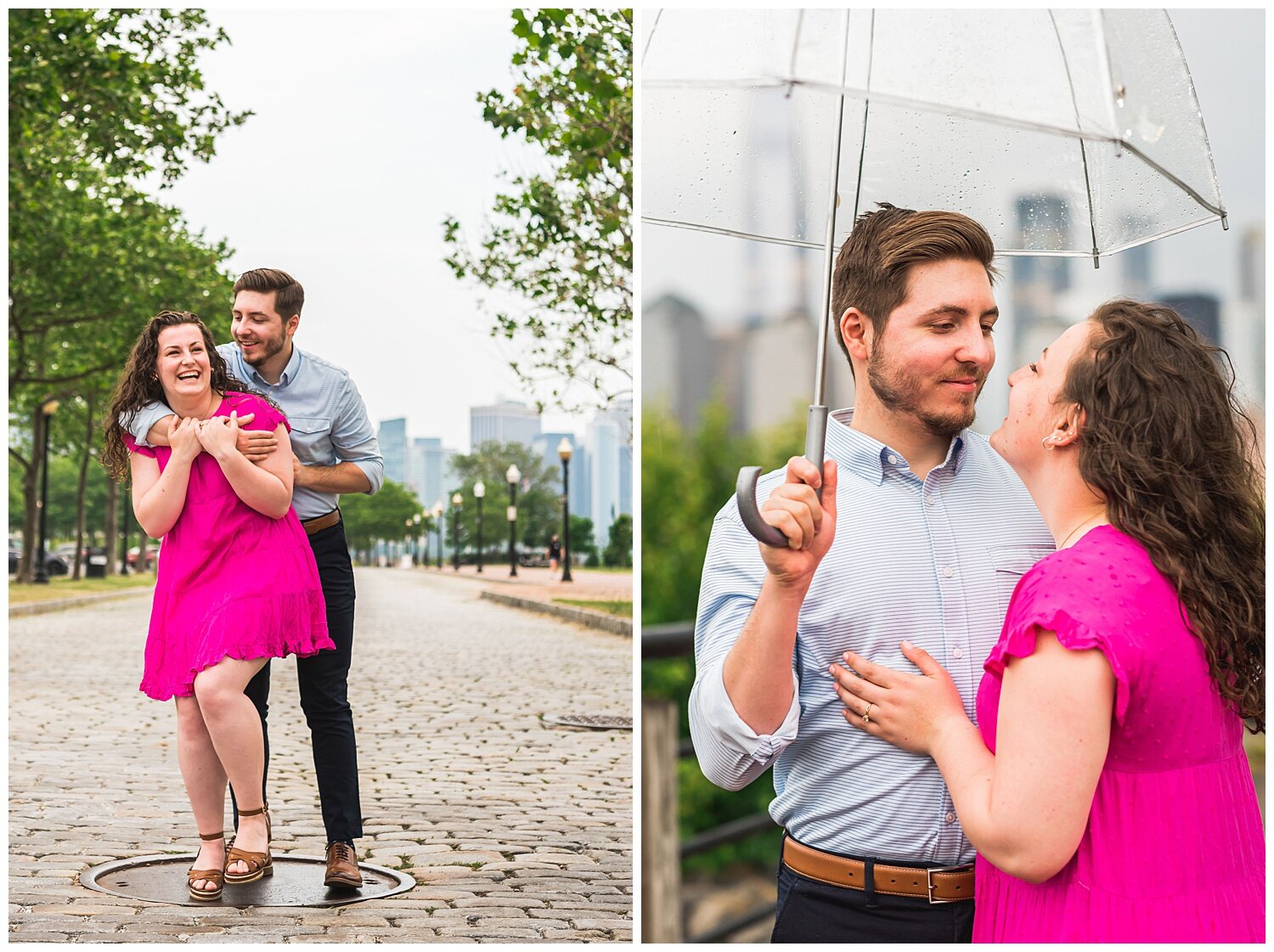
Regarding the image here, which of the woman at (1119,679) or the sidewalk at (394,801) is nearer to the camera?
the woman at (1119,679)

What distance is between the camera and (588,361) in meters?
6.30

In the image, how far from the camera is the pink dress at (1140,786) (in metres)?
1.86

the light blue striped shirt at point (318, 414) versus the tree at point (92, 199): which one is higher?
the tree at point (92, 199)

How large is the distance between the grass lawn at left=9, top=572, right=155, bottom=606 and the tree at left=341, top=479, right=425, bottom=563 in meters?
10.0

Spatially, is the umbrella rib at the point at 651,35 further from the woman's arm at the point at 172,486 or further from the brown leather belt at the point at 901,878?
the brown leather belt at the point at 901,878

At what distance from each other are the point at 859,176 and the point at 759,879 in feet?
16.2

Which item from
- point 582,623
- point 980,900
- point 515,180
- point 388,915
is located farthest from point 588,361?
point 582,623

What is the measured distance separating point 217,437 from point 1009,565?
1694mm

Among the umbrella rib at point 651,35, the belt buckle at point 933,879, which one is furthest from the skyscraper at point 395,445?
the belt buckle at point 933,879

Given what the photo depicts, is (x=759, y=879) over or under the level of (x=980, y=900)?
under

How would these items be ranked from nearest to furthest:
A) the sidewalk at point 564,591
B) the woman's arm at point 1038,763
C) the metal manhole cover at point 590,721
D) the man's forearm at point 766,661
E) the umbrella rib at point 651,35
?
the woman's arm at point 1038,763, the man's forearm at point 766,661, the umbrella rib at point 651,35, the metal manhole cover at point 590,721, the sidewalk at point 564,591

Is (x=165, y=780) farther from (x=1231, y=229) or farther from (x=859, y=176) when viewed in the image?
(x=1231, y=229)

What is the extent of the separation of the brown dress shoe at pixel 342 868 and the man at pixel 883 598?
1.43 m

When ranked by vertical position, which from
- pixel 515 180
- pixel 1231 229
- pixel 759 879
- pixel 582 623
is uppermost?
pixel 515 180
